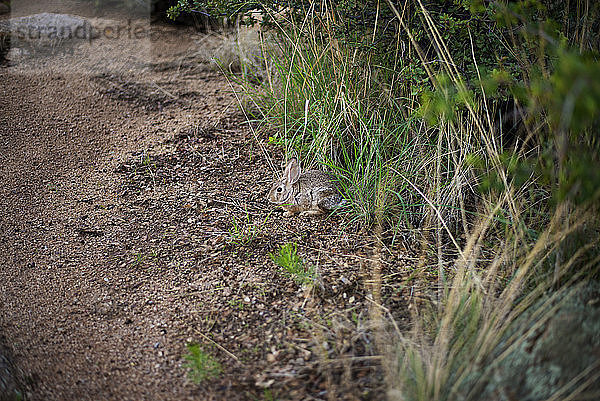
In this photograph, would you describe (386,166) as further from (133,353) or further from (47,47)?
(47,47)

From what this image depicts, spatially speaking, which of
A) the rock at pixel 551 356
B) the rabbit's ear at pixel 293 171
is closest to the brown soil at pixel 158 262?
the rabbit's ear at pixel 293 171

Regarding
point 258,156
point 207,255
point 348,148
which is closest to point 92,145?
point 258,156

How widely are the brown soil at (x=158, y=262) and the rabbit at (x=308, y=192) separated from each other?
7cm

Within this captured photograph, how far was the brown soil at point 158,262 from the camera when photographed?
175 cm

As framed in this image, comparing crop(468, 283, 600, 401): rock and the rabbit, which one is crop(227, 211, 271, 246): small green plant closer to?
the rabbit

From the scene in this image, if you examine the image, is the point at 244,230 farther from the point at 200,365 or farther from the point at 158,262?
the point at 200,365

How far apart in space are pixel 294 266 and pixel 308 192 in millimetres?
543

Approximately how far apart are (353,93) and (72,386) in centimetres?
190

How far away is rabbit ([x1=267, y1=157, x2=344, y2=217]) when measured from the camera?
2551 millimetres

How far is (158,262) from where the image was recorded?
232 centimetres

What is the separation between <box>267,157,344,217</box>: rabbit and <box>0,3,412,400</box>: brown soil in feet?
0.23

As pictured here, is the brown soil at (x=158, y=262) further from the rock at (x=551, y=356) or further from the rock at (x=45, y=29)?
the rock at (x=45, y=29)

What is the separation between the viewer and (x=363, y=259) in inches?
89.2

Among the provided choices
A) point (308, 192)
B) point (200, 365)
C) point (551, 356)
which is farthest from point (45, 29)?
point (551, 356)
